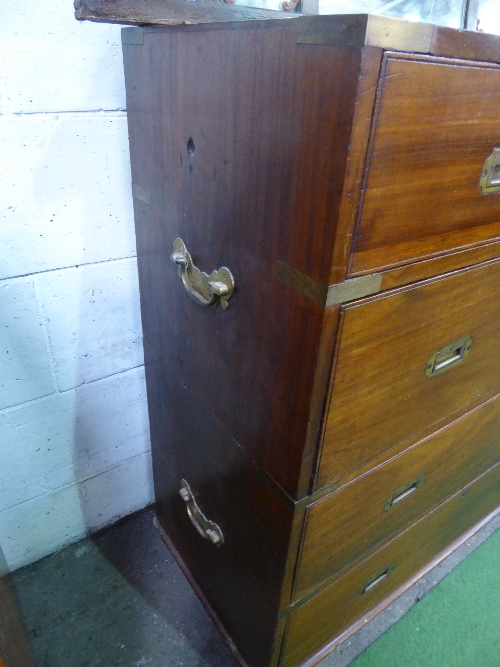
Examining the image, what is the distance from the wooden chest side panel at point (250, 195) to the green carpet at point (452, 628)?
705mm

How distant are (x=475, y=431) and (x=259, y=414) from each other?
1.76ft

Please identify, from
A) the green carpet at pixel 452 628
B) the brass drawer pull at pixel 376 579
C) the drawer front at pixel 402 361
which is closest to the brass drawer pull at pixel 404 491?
the drawer front at pixel 402 361

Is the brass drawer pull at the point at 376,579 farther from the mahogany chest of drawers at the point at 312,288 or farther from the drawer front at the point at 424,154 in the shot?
the drawer front at the point at 424,154

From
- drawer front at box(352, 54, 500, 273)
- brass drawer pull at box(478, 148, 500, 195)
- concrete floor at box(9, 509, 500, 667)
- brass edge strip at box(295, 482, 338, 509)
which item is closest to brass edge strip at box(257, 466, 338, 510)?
brass edge strip at box(295, 482, 338, 509)

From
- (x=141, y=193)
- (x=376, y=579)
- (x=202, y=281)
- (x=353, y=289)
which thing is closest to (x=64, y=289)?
(x=141, y=193)

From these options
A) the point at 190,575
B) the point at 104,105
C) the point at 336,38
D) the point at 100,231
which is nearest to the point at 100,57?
the point at 104,105

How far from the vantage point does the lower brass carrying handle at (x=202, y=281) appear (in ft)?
2.02

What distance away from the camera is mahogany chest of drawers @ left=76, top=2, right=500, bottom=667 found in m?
0.43

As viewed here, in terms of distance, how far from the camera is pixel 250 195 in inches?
21.1

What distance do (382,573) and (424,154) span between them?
0.90 meters

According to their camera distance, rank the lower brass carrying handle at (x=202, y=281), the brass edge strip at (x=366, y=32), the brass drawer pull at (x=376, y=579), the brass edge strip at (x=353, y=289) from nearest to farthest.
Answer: the brass edge strip at (x=366, y=32)
the brass edge strip at (x=353, y=289)
the lower brass carrying handle at (x=202, y=281)
the brass drawer pull at (x=376, y=579)

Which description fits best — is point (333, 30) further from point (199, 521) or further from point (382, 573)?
point (382, 573)

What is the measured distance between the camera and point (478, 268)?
0.64 m

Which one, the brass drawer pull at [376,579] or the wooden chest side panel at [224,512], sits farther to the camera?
the brass drawer pull at [376,579]
